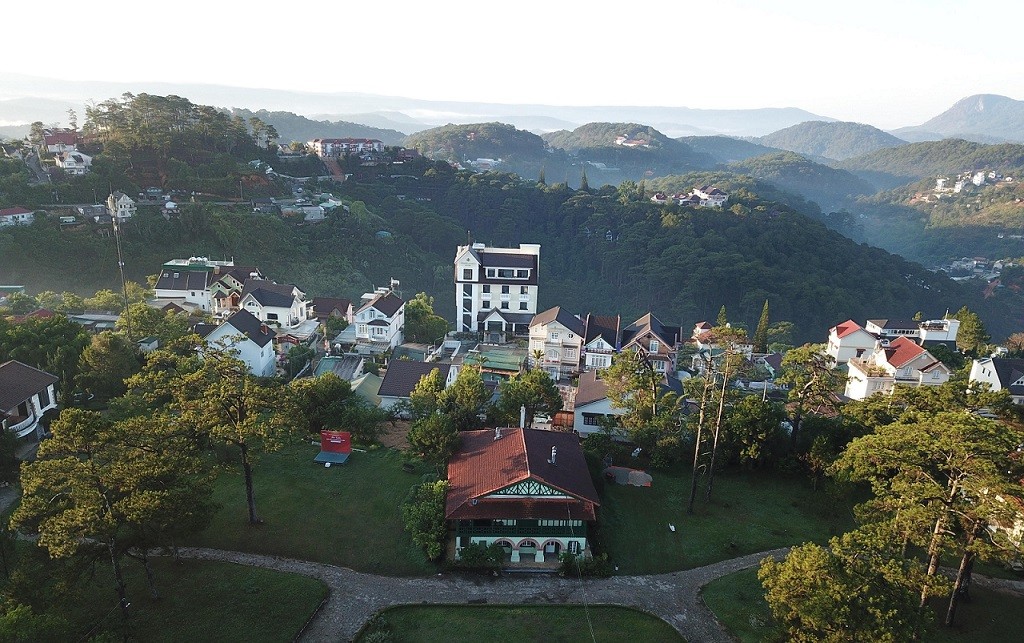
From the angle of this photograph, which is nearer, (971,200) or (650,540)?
(650,540)

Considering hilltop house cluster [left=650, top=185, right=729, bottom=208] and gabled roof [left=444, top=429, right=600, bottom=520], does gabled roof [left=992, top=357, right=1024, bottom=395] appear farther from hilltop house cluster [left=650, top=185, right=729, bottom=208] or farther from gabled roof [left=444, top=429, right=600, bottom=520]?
hilltop house cluster [left=650, top=185, right=729, bottom=208]

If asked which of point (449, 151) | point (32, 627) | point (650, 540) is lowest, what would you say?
point (650, 540)

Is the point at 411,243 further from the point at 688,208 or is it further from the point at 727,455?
the point at 727,455

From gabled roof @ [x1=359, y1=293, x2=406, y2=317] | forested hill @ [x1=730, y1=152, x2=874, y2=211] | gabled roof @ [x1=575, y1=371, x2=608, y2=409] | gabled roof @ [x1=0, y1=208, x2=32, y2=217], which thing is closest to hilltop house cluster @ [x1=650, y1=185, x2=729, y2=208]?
gabled roof @ [x1=359, y1=293, x2=406, y2=317]

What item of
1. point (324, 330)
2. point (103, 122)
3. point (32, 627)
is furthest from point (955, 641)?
point (103, 122)

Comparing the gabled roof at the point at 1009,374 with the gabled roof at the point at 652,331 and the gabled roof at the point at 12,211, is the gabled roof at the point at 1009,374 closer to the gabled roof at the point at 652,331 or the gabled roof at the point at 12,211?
the gabled roof at the point at 652,331

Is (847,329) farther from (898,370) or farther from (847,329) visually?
(898,370)

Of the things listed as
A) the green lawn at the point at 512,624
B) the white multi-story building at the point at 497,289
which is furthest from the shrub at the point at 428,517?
the white multi-story building at the point at 497,289
